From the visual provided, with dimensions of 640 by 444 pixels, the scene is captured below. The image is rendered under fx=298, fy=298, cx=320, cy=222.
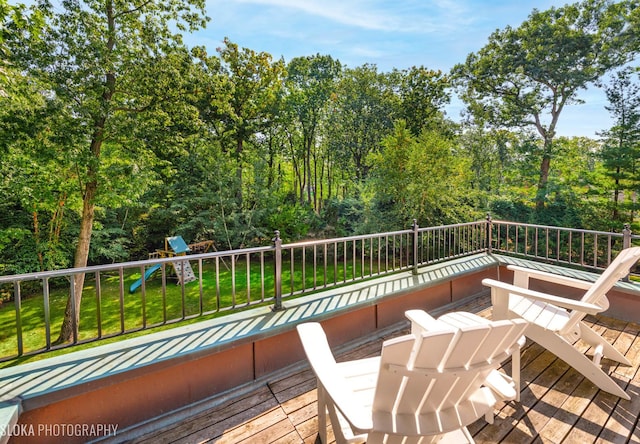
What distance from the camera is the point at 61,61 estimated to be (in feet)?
14.7

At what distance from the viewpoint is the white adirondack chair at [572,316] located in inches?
87.4

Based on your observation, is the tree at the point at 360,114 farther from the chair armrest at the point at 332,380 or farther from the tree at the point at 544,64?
the chair armrest at the point at 332,380

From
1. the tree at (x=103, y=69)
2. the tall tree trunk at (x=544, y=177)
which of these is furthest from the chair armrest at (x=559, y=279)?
the tall tree trunk at (x=544, y=177)

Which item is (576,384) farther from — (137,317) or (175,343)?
(137,317)

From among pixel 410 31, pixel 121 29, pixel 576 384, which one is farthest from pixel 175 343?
pixel 410 31

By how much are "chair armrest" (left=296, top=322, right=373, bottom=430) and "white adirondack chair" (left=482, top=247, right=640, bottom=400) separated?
1.67 metres

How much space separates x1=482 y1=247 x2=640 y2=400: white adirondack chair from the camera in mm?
2219

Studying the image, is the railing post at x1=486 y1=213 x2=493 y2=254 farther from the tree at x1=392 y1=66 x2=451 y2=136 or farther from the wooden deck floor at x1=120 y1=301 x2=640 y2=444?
the tree at x1=392 y1=66 x2=451 y2=136

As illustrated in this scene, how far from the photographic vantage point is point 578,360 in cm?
227

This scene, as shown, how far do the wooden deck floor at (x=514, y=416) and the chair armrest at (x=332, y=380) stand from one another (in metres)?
0.75

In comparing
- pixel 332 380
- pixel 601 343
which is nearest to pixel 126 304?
pixel 332 380

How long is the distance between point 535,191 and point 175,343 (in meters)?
12.9

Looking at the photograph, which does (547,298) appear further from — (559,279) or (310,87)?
(310,87)

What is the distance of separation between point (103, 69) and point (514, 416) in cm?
655
